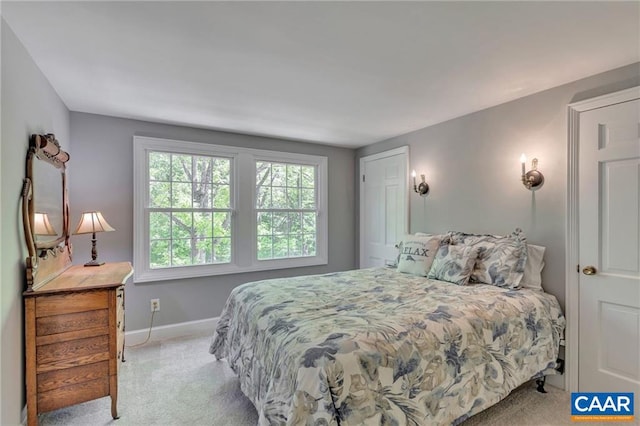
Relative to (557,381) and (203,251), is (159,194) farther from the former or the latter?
(557,381)

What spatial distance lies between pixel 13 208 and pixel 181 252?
179 centimetres

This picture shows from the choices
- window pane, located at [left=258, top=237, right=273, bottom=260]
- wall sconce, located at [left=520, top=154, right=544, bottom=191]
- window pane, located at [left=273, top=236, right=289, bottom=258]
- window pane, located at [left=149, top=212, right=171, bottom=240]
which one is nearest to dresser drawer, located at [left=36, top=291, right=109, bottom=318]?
window pane, located at [left=149, top=212, right=171, bottom=240]

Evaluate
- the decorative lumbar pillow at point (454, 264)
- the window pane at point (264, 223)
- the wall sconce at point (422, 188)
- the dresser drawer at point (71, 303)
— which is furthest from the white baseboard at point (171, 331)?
the wall sconce at point (422, 188)

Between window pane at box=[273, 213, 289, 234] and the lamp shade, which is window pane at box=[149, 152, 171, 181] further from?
window pane at box=[273, 213, 289, 234]

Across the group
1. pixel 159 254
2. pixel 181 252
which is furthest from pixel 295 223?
pixel 159 254

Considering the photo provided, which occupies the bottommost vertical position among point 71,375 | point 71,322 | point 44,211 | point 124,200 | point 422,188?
point 71,375

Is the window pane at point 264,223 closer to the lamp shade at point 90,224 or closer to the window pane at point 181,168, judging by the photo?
the window pane at point 181,168

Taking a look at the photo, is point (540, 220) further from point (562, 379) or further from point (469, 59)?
point (469, 59)

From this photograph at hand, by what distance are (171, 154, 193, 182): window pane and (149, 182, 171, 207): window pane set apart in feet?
0.41

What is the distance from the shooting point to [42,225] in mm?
2062

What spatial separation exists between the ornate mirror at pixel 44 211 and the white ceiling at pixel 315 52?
0.58 metres

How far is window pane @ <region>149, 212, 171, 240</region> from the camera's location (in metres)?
3.29

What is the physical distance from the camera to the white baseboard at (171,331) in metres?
3.13

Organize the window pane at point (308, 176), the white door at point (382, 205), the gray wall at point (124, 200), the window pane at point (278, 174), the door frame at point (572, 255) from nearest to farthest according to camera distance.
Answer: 1. the door frame at point (572, 255)
2. the gray wall at point (124, 200)
3. the white door at point (382, 205)
4. the window pane at point (278, 174)
5. the window pane at point (308, 176)
